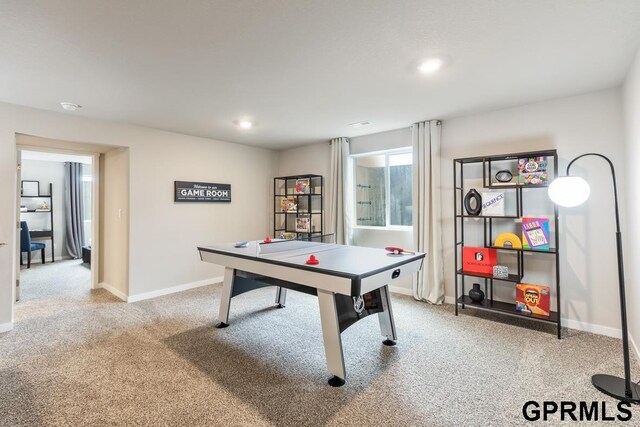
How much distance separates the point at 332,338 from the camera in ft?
7.21

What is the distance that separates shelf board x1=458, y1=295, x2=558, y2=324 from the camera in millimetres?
2963

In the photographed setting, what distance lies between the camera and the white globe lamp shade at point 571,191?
7.14 ft

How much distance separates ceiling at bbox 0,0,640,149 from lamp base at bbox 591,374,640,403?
2315 millimetres

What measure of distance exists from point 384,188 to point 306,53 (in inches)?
112

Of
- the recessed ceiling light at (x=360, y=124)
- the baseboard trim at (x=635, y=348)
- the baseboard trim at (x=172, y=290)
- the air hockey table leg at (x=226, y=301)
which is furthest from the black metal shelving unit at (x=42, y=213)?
the baseboard trim at (x=635, y=348)

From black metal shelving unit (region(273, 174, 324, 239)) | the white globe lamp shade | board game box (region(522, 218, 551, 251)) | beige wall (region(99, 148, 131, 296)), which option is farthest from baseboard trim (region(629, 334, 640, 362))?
beige wall (region(99, 148, 131, 296))

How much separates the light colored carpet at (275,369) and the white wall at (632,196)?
0.39 meters

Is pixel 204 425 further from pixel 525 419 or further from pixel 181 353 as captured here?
pixel 525 419

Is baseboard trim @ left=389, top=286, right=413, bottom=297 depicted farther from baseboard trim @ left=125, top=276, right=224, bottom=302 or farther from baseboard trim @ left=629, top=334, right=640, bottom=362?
baseboard trim @ left=125, top=276, right=224, bottom=302

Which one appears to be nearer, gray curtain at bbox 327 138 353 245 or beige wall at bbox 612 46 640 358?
beige wall at bbox 612 46 640 358

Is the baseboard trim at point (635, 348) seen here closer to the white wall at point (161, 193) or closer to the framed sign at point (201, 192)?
the white wall at point (161, 193)

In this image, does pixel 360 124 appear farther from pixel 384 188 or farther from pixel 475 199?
pixel 475 199

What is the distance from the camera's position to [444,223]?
12.6 ft

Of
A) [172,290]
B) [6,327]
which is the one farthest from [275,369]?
[6,327]
